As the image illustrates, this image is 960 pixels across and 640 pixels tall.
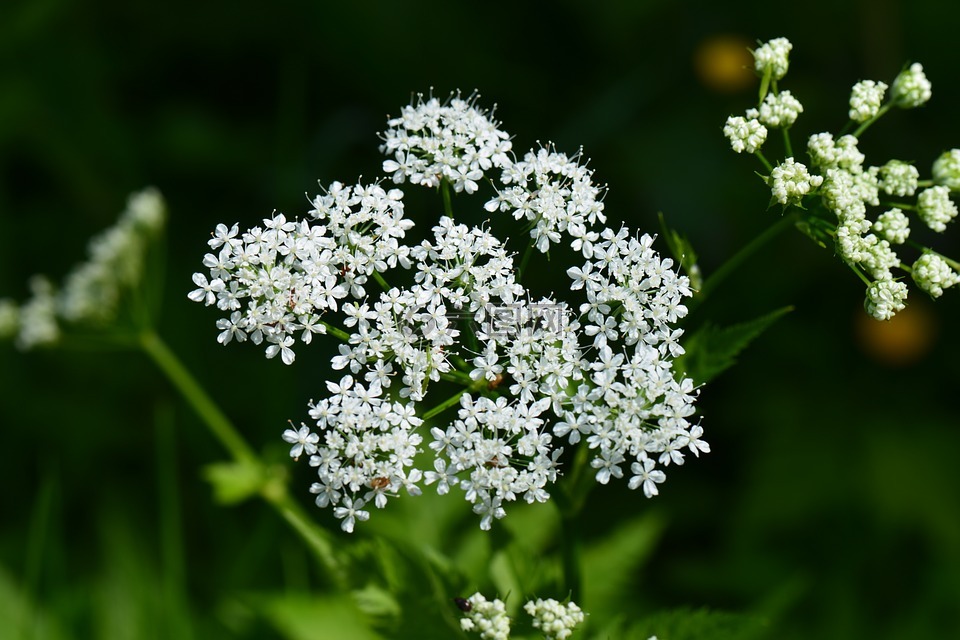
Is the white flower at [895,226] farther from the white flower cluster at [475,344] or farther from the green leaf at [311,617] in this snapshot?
the green leaf at [311,617]

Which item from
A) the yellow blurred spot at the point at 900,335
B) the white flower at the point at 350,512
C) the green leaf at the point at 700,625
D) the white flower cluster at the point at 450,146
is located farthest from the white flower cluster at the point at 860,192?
the yellow blurred spot at the point at 900,335

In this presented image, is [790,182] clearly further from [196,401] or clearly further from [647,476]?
[196,401]

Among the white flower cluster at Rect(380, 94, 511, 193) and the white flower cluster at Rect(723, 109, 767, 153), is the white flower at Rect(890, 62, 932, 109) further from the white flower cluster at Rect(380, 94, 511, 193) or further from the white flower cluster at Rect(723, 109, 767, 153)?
the white flower cluster at Rect(380, 94, 511, 193)

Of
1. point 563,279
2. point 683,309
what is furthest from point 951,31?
point 683,309

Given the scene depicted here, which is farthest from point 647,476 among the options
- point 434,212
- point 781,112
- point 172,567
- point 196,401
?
point 434,212

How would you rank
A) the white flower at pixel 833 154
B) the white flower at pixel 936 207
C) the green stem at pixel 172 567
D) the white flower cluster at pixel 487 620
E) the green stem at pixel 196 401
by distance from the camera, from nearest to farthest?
1. the white flower cluster at pixel 487 620
2. the white flower at pixel 833 154
3. the white flower at pixel 936 207
4. the green stem at pixel 172 567
5. the green stem at pixel 196 401
